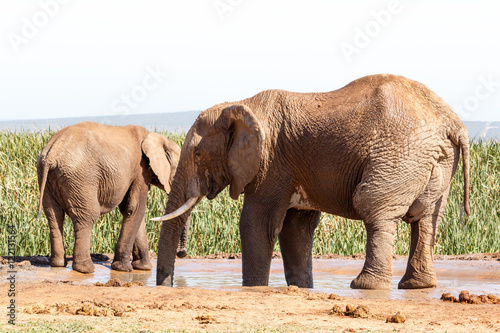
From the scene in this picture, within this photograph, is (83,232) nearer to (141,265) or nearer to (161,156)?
(141,265)

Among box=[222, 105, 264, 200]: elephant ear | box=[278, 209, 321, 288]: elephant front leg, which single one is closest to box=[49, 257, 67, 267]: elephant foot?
box=[278, 209, 321, 288]: elephant front leg

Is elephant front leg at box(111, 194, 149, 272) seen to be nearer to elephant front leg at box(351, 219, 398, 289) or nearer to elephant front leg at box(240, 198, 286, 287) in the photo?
elephant front leg at box(240, 198, 286, 287)

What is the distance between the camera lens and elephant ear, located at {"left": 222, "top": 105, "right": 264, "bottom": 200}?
24.2 feet

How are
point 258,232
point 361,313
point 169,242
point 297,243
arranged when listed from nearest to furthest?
point 361,313 < point 258,232 < point 169,242 < point 297,243

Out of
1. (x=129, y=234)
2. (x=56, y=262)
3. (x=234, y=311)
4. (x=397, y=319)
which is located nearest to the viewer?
(x=397, y=319)

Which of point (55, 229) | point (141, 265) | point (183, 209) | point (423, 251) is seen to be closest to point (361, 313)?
point (423, 251)

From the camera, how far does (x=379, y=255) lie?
7.03m

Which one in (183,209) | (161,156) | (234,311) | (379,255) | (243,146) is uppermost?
(161,156)

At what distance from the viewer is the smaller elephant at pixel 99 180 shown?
1023cm

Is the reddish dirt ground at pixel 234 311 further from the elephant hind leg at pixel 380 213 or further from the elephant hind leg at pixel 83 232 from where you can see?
the elephant hind leg at pixel 83 232

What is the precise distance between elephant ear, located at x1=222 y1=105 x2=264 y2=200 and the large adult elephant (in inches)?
0.4

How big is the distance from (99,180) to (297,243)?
3.55m

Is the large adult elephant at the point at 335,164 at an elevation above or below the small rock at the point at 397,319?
above

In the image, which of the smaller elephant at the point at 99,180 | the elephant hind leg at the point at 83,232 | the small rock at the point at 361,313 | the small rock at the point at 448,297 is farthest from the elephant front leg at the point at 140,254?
the small rock at the point at 361,313
